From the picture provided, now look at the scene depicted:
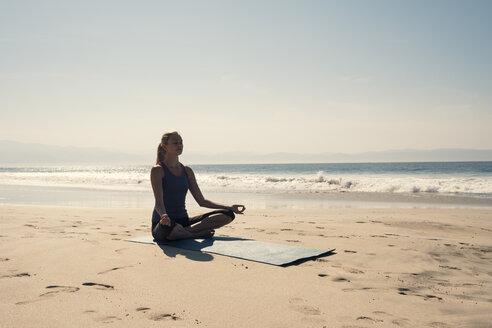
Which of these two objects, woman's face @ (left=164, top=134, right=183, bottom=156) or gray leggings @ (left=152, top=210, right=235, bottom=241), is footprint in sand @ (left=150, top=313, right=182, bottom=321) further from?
woman's face @ (left=164, top=134, right=183, bottom=156)

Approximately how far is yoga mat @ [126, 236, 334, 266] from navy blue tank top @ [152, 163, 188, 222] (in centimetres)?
42

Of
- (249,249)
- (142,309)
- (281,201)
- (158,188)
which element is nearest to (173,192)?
(158,188)

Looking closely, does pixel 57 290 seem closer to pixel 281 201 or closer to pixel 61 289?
pixel 61 289

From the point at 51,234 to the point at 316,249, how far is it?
406 centimetres

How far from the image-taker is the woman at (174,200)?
5159 millimetres

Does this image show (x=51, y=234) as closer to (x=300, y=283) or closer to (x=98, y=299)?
(x=98, y=299)

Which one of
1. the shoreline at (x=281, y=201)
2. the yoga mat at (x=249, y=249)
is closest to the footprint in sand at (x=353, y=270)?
the yoga mat at (x=249, y=249)

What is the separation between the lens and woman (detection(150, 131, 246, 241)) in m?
5.16

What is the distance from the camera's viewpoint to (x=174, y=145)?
5.27m

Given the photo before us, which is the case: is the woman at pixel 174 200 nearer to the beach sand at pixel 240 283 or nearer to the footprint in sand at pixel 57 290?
the beach sand at pixel 240 283

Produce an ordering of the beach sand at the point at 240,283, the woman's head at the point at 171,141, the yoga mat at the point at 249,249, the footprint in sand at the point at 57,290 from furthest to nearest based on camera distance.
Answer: the woman's head at the point at 171,141 < the yoga mat at the point at 249,249 < the footprint in sand at the point at 57,290 < the beach sand at the point at 240,283

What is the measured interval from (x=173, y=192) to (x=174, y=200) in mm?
127

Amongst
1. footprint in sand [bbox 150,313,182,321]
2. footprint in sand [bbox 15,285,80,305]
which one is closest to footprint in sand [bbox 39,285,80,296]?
footprint in sand [bbox 15,285,80,305]

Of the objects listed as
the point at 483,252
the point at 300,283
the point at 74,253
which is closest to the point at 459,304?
the point at 300,283
